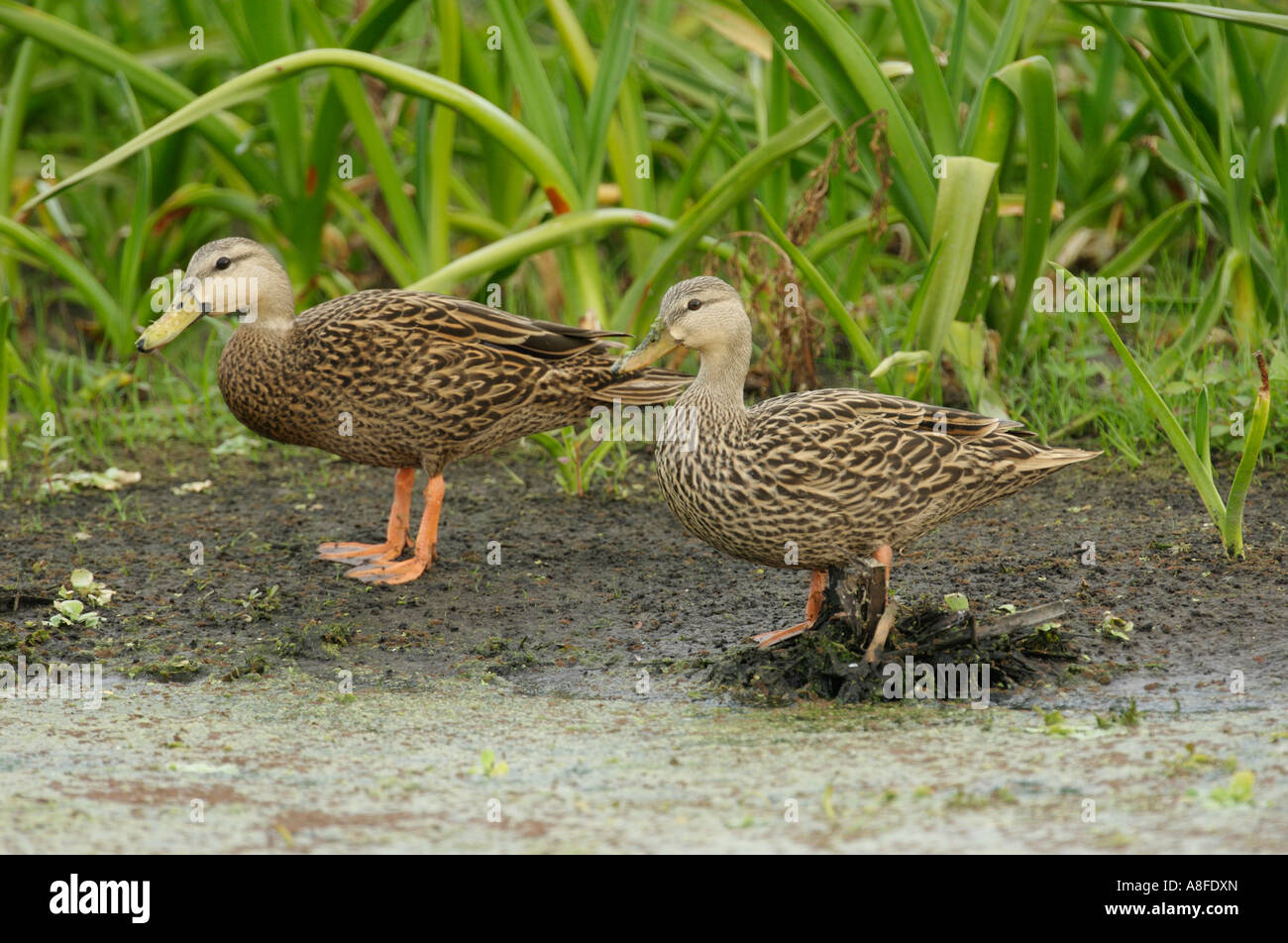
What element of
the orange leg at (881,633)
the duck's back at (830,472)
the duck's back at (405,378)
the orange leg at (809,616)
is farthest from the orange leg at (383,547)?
the orange leg at (881,633)

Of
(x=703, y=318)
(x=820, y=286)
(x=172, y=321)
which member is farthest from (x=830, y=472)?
(x=172, y=321)

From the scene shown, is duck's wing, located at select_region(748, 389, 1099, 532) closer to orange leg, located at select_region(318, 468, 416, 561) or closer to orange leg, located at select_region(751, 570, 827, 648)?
orange leg, located at select_region(751, 570, 827, 648)

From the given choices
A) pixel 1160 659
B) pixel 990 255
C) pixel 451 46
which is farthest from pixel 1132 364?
pixel 451 46

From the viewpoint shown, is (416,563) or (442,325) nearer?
(416,563)

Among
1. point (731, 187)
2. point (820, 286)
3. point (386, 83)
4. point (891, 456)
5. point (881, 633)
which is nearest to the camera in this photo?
point (881, 633)

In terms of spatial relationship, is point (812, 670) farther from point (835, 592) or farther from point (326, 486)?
point (326, 486)

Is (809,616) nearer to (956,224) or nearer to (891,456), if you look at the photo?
(891,456)

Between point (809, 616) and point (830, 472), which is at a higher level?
point (830, 472)

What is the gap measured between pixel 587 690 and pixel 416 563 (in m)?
1.19

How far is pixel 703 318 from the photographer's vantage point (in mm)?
4453

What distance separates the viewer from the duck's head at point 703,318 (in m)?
4.45

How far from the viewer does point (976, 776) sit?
3.37 metres

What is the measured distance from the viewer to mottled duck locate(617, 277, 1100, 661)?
13.7 feet

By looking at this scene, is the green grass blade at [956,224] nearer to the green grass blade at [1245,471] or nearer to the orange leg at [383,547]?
the green grass blade at [1245,471]
